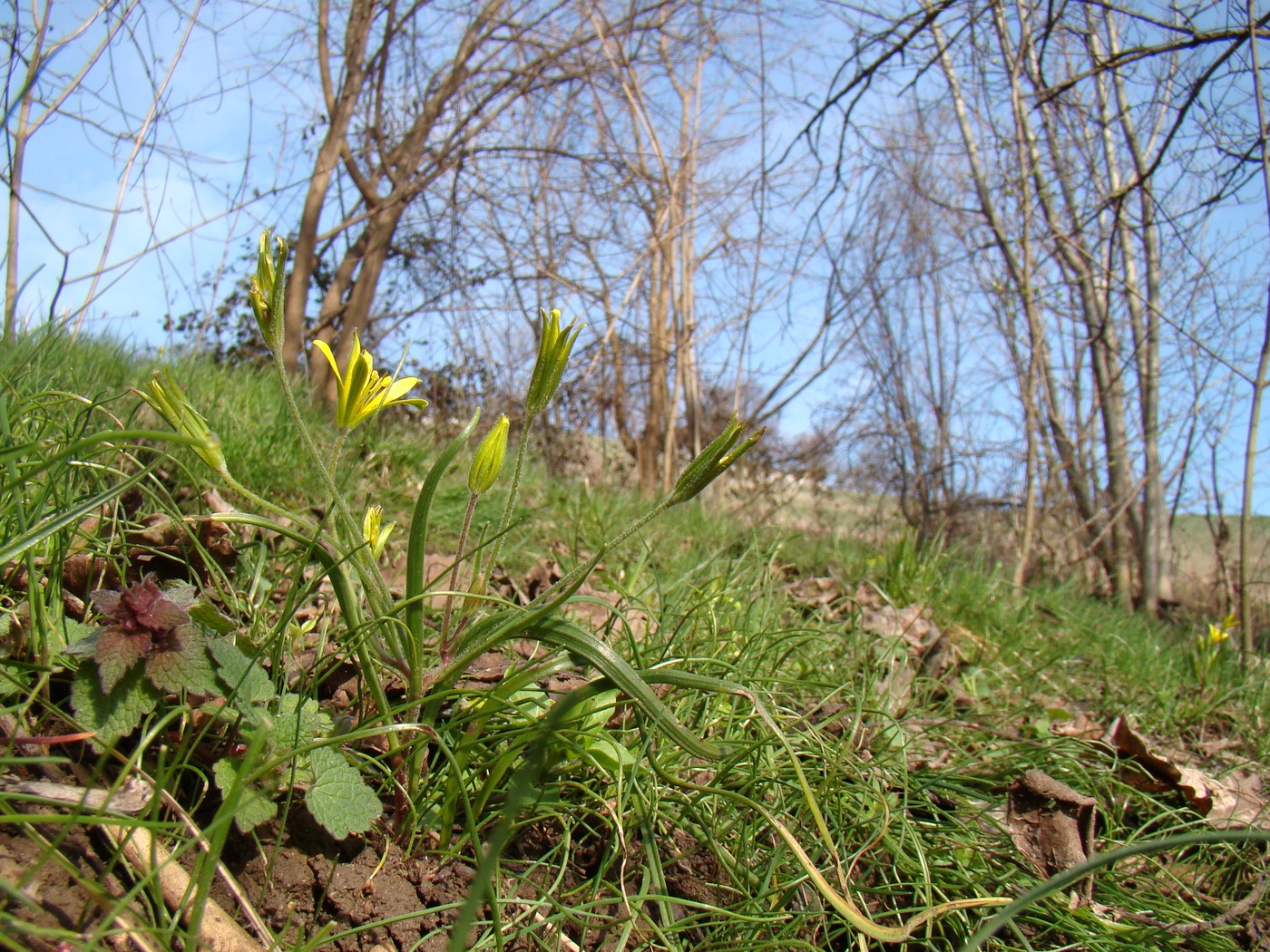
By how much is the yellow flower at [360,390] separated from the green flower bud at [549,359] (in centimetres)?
17

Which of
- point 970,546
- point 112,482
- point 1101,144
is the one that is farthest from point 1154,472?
point 112,482

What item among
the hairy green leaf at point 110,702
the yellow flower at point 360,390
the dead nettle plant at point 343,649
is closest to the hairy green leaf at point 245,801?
the dead nettle plant at point 343,649

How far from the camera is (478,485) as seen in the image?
127 cm

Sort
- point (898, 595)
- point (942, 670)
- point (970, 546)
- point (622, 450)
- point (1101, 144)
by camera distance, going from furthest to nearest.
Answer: point (622, 450), point (970, 546), point (1101, 144), point (898, 595), point (942, 670)

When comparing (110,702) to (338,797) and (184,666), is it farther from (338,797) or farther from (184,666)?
(338,797)

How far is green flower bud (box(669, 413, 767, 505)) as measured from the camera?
3.54 ft

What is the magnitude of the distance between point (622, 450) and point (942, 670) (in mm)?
5014

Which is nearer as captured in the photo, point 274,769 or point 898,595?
point 274,769

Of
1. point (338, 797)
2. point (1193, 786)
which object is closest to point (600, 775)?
point (338, 797)

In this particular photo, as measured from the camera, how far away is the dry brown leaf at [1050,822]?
1.49m

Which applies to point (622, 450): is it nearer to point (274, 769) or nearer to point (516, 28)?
point (516, 28)

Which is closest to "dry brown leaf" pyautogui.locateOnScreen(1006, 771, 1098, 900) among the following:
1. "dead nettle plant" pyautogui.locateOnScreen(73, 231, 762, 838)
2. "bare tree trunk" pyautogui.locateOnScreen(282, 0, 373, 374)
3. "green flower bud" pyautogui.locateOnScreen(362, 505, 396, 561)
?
"dead nettle plant" pyautogui.locateOnScreen(73, 231, 762, 838)

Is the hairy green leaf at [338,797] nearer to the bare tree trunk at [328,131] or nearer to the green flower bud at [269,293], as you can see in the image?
the green flower bud at [269,293]

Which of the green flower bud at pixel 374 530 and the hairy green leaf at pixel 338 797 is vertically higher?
the green flower bud at pixel 374 530
